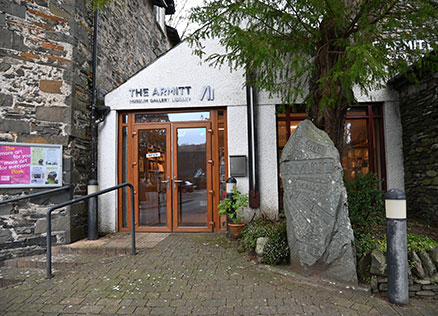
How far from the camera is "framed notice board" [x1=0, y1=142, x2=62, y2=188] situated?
13.9ft

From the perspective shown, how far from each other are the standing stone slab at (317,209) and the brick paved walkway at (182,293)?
263 millimetres

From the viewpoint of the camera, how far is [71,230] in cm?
466

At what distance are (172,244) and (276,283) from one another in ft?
6.75

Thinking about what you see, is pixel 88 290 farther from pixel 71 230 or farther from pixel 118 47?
pixel 118 47

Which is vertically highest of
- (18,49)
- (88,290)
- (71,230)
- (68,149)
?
(18,49)

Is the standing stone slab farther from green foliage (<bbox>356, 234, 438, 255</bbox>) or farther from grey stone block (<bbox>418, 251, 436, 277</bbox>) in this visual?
grey stone block (<bbox>418, 251, 436, 277</bbox>)

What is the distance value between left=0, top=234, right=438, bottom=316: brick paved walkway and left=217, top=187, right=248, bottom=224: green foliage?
3.02 ft

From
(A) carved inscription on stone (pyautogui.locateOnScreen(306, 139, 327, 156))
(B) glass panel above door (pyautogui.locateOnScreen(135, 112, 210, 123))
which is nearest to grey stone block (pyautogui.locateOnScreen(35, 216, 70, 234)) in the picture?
(B) glass panel above door (pyautogui.locateOnScreen(135, 112, 210, 123))

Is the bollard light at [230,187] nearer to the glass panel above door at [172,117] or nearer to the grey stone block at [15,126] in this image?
the glass panel above door at [172,117]

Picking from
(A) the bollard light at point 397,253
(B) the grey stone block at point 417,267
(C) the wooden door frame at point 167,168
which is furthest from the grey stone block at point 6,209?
(B) the grey stone block at point 417,267

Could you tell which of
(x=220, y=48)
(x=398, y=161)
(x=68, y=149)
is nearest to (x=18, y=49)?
(x=68, y=149)

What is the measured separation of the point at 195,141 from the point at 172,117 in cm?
69

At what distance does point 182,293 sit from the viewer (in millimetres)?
2846

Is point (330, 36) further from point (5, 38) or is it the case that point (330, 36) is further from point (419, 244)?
point (5, 38)
